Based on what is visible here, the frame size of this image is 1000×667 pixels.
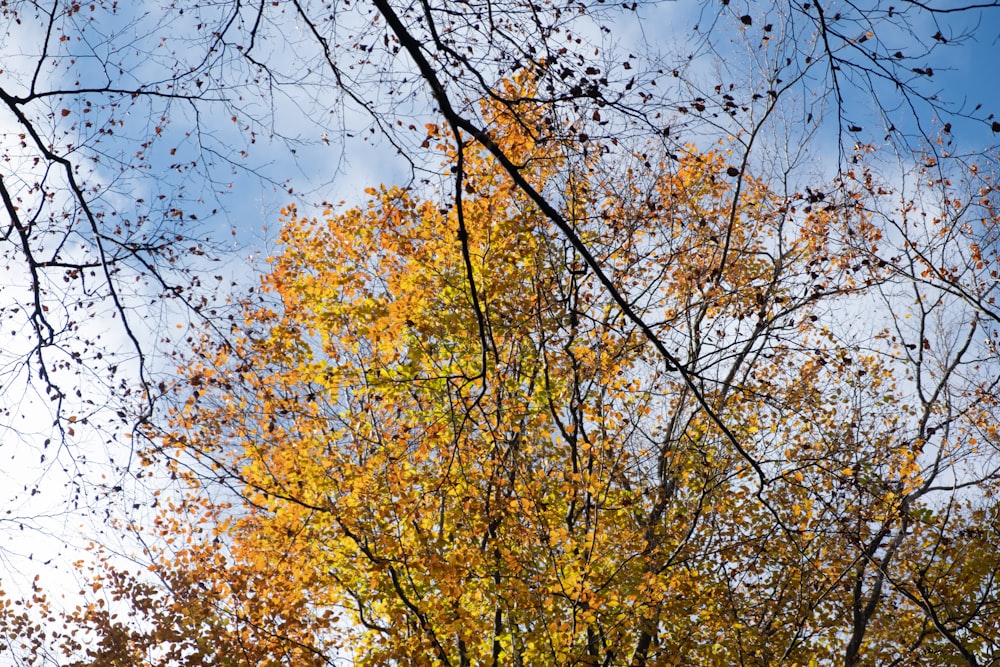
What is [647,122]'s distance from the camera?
394 cm

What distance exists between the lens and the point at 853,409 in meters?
12.7

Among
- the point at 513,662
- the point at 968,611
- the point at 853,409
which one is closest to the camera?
the point at 513,662

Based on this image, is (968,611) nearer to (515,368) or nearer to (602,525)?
(602,525)

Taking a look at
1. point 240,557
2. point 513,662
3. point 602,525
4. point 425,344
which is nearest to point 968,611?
point 602,525

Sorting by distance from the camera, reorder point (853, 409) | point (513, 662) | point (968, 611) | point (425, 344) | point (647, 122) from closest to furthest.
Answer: point (647, 122) → point (513, 662) → point (425, 344) → point (968, 611) → point (853, 409)

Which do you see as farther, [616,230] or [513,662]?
[616,230]

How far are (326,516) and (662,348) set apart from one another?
7.35 meters

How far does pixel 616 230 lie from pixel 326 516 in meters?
5.59

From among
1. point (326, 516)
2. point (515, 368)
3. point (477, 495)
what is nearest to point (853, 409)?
point (515, 368)

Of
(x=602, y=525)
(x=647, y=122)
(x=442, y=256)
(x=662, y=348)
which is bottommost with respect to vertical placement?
(x=662, y=348)

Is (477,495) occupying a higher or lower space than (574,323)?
lower

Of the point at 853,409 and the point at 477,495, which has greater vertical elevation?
the point at 853,409

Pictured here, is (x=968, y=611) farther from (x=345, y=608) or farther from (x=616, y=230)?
(x=345, y=608)

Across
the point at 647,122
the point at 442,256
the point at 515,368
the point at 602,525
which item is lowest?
the point at 647,122
